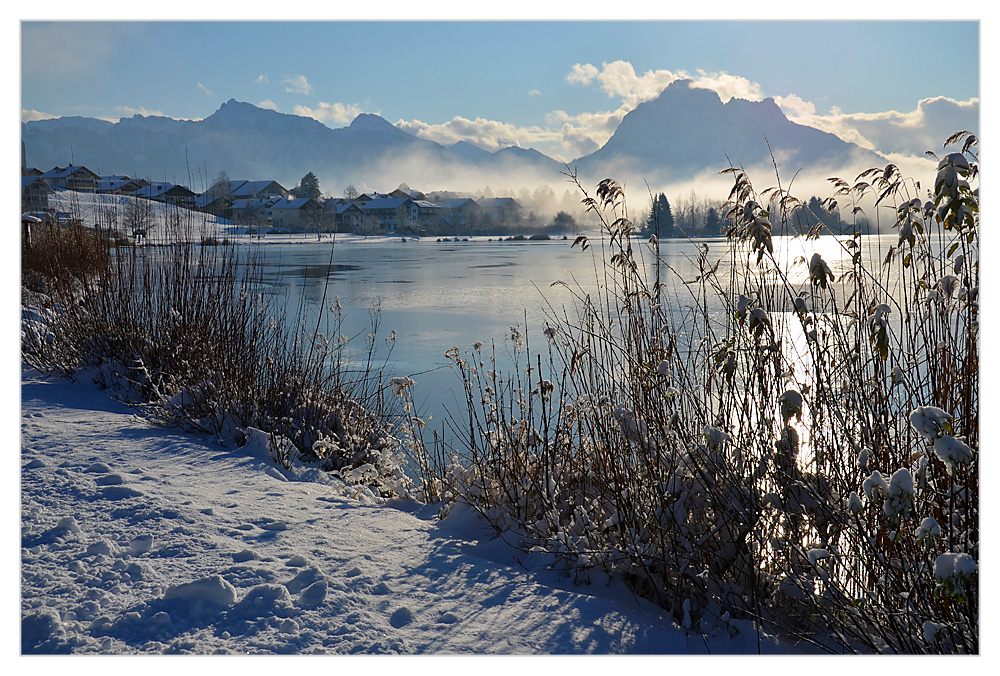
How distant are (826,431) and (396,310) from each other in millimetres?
6206

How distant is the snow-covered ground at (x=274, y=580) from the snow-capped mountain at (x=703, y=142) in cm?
152

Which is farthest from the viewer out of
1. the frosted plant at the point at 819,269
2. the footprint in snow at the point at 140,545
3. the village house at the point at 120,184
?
the village house at the point at 120,184

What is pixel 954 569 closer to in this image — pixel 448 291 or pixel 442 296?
pixel 442 296

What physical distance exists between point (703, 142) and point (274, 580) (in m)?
2.44

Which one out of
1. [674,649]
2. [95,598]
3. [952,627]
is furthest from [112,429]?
A: [952,627]

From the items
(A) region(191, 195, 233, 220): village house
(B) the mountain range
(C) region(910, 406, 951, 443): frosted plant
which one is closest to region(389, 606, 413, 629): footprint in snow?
(C) region(910, 406, 951, 443): frosted plant

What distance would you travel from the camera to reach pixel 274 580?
1754mm

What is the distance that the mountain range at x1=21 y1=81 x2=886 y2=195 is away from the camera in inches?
95.0

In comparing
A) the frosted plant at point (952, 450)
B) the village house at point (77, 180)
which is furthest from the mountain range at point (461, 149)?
the frosted plant at point (952, 450)

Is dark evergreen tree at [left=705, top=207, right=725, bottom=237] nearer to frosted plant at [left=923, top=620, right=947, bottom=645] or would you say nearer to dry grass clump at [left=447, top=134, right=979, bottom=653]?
dry grass clump at [left=447, top=134, right=979, bottom=653]

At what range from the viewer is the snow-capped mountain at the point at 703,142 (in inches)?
93.0

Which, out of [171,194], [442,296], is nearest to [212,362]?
[171,194]

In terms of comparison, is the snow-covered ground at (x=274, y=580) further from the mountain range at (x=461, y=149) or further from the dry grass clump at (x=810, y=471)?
the mountain range at (x=461, y=149)

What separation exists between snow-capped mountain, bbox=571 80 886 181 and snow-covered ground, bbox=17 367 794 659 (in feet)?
4.99
